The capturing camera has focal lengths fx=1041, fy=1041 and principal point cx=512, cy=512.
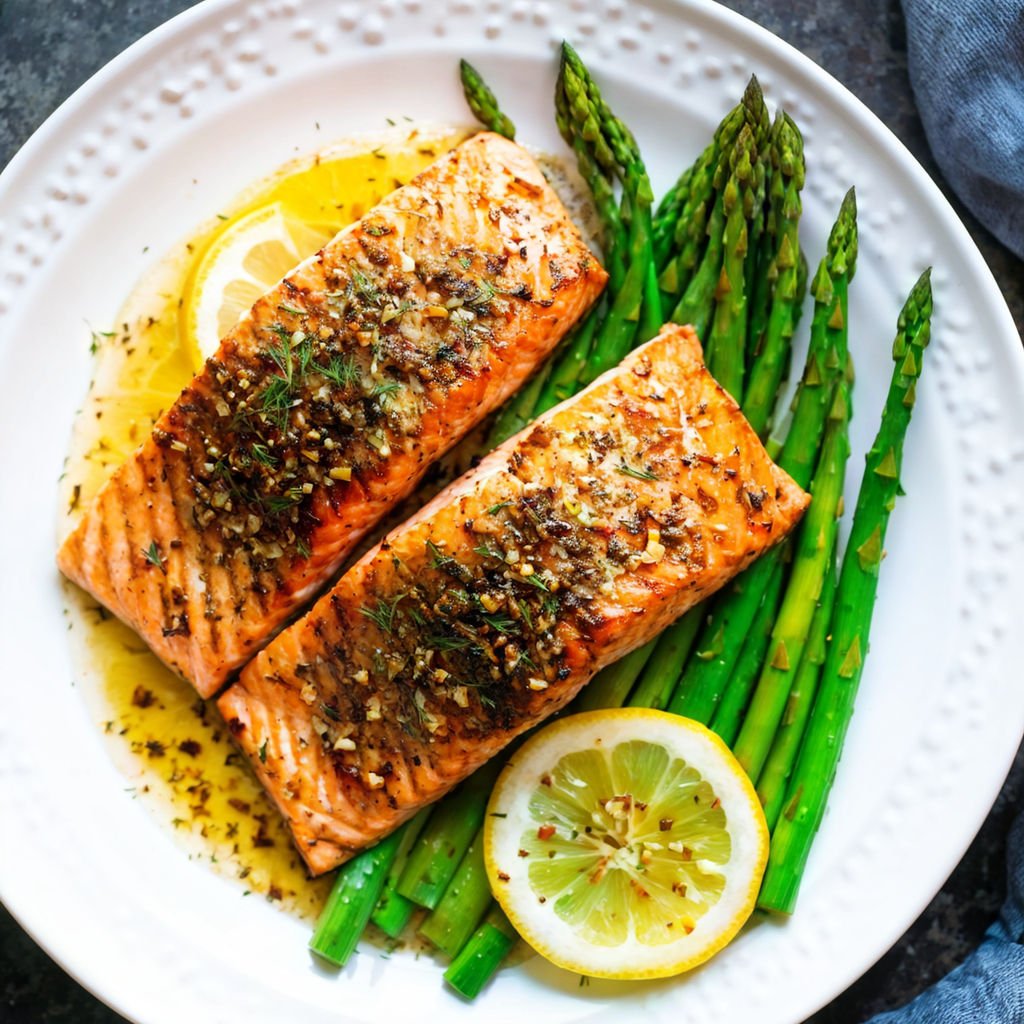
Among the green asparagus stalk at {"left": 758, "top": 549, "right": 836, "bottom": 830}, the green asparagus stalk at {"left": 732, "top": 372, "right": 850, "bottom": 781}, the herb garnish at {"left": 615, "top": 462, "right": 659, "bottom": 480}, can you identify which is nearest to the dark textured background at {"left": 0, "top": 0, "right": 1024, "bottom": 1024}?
the green asparagus stalk at {"left": 758, "top": 549, "right": 836, "bottom": 830}

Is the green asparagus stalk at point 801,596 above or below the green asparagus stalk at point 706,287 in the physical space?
below

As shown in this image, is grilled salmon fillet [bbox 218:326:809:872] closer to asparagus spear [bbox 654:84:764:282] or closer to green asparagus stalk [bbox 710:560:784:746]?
green asparagus stalk [bbox 710:560:784:746]

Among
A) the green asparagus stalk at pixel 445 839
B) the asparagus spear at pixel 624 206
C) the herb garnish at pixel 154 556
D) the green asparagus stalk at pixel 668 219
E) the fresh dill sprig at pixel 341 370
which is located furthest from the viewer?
the green asparagus stalk at pixel 668 219

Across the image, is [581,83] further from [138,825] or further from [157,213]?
[138,825]

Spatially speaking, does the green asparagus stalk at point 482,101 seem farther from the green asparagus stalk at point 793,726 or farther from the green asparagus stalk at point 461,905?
the green asparagus stalk at point 461,905

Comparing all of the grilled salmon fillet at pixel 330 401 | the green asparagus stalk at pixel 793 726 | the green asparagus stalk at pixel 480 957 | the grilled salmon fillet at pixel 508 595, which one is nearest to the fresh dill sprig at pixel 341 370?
the grilled salmon fillet at pixel 330 401

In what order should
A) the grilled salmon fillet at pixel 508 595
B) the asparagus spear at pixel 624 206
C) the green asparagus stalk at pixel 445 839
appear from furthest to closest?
the asparagus spear at pixel 624 206 < the green asparagus stalk at pixel 445 839 < the grilled salmon fillet at pixel 508 595

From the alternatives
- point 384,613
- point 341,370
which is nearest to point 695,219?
point 341,370
